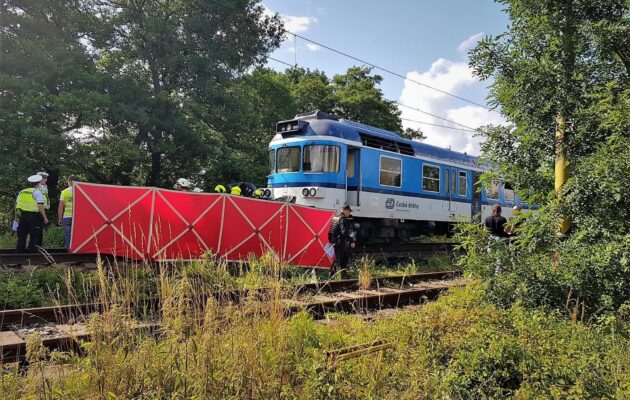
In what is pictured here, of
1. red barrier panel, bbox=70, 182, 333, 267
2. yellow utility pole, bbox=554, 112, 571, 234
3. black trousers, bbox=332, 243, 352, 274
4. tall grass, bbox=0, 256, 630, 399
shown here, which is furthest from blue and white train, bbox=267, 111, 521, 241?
tall grass, bbox=0, 256, 630, 399

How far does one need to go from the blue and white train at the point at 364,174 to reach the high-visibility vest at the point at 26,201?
558 centimetres

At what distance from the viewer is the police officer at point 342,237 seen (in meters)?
9.30

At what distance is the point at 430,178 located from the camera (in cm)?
1424

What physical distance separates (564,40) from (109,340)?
5.79 metres

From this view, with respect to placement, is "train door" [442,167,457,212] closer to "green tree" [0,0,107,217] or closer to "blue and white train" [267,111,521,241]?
"blue and white train" [267,111,521,241]

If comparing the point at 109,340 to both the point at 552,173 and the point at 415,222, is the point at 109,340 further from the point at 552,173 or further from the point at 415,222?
the point at 415,222

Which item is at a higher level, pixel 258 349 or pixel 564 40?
pixel 564 40

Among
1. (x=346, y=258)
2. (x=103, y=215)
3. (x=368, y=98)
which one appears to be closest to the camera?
(x=103, y=215)

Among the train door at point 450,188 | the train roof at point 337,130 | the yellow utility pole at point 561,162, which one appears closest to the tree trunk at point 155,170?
the train roof at point 337,130

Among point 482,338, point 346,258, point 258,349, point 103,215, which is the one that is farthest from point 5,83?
point 482,338

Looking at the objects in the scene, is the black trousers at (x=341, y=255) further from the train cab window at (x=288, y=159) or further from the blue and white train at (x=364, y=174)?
the train cab window at (x=288, y=159)

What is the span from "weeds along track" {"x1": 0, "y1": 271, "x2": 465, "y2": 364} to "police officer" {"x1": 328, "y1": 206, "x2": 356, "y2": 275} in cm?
90

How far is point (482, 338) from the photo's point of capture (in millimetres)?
3721

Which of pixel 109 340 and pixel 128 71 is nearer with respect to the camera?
pixel 109 340
